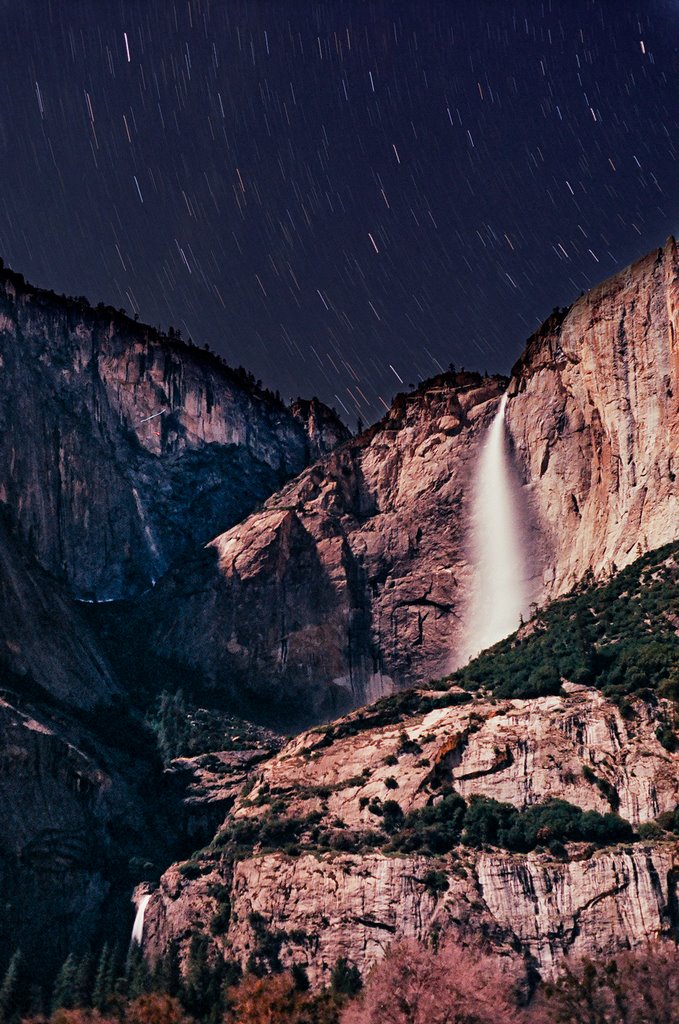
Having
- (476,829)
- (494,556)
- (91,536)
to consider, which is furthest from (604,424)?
(91,536)

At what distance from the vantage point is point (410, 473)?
109 metres

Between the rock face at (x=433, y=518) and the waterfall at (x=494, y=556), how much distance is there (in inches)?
43.5

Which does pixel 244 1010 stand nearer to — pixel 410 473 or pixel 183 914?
pixel 183 914

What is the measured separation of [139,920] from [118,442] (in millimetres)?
59781

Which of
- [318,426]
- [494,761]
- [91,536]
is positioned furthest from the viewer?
[318,426]

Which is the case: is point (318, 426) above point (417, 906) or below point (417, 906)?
above

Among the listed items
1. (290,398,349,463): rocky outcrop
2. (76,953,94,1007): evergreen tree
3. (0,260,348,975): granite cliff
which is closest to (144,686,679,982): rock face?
(76,953,94,1007): evergreen tree

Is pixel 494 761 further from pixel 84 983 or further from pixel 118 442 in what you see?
pixel 118 442

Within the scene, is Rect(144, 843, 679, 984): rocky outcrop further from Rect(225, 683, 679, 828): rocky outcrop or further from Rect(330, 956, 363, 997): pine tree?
Rect(225, 683, 679, 828): rocky outcrop

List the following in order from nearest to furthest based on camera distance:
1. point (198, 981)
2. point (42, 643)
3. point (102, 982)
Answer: point (102, 982) → point (198, 981) → point (42, 643)

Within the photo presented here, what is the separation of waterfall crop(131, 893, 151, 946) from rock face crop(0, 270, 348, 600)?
1656 inches

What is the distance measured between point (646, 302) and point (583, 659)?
32644 mm

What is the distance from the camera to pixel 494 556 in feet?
319

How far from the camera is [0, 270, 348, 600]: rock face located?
109688 millimetres
